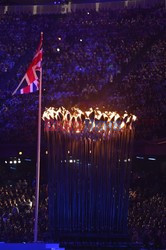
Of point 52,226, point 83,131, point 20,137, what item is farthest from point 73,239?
point 20,137

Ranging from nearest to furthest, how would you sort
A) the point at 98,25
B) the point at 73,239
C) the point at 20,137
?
the point at 73,239 < the point at 20,137 < the point at 98,25

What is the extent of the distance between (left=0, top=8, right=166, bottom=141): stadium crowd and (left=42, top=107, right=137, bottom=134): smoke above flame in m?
5.33

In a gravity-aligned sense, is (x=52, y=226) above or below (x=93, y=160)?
below

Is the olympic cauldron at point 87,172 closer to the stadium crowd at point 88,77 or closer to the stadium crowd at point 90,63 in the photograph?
the stadium crowd at point 88,77

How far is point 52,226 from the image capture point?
1655 centimetres

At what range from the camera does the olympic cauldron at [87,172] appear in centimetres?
1673

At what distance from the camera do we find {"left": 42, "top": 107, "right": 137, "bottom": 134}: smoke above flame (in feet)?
54.9

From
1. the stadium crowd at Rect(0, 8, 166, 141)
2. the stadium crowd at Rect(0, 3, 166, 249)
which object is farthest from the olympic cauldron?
the stadium crowd at Rect(0, 8, 166, 141)

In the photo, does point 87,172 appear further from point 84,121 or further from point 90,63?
point 90,63

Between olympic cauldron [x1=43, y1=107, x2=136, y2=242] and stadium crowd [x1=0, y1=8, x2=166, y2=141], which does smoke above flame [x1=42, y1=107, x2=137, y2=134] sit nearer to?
olympic cauldron [x1=43, y1=107, x2=136, y2=242]

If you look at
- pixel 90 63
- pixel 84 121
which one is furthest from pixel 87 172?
pixel 90 63

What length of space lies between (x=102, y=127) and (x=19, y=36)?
14.4 metres

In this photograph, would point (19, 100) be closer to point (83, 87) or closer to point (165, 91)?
point (83, 87)

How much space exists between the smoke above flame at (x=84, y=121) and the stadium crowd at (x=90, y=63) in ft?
17.5
